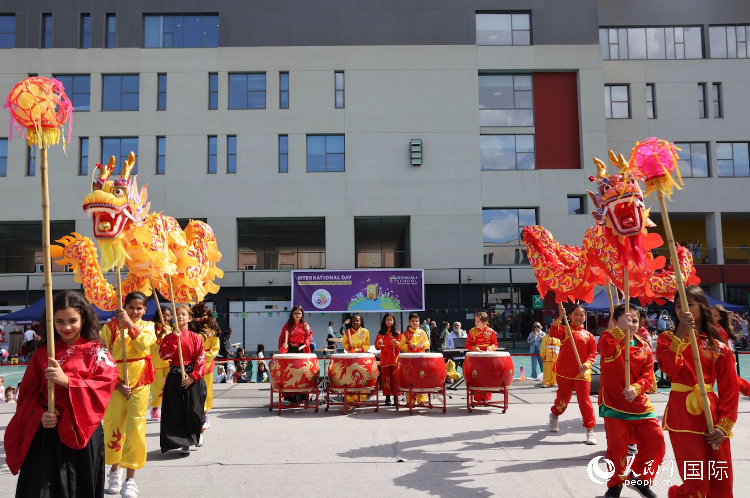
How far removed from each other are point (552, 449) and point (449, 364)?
5.82m

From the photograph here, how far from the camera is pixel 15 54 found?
22.9m

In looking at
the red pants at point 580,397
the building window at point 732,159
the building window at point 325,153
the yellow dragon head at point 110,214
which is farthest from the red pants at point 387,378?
the building window at point 732,159

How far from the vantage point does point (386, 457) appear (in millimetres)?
5906

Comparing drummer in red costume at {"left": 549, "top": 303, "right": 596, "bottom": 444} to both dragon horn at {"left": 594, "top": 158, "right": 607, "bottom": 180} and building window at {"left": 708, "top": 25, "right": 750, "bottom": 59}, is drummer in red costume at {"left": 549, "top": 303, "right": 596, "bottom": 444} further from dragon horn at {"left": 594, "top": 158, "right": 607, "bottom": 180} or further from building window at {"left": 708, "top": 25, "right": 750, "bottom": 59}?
building window at {"left": 708, "top": 25, "right": 750, "bottom": 59}

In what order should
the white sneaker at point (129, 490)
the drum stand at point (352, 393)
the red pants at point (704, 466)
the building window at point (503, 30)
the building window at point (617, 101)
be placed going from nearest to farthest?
the red pants at point (704, 466)
the white sneaker at point (129, 490)
the drum stand at point (352, 393)
the building window at point (503, 30)
the building window at point (617, 101)

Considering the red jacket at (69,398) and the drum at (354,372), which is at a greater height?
the red jacket at (69,398)

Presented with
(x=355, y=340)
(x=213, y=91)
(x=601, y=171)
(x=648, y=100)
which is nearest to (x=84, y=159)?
(x=213, y=91)

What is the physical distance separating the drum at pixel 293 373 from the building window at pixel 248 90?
16.4 metres

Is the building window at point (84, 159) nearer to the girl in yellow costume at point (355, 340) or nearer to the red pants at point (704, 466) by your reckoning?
the girl in yellow costume at point (355, 340)

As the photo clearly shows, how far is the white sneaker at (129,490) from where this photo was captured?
459 cm

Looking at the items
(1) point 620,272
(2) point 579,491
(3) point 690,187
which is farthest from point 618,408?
(3) point 690,187

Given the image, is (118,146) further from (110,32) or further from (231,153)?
(110,32)

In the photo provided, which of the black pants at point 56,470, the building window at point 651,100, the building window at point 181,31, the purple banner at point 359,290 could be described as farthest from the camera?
the building window at point 651,100

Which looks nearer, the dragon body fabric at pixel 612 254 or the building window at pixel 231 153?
the dragon body fabric at pixel 612 254
